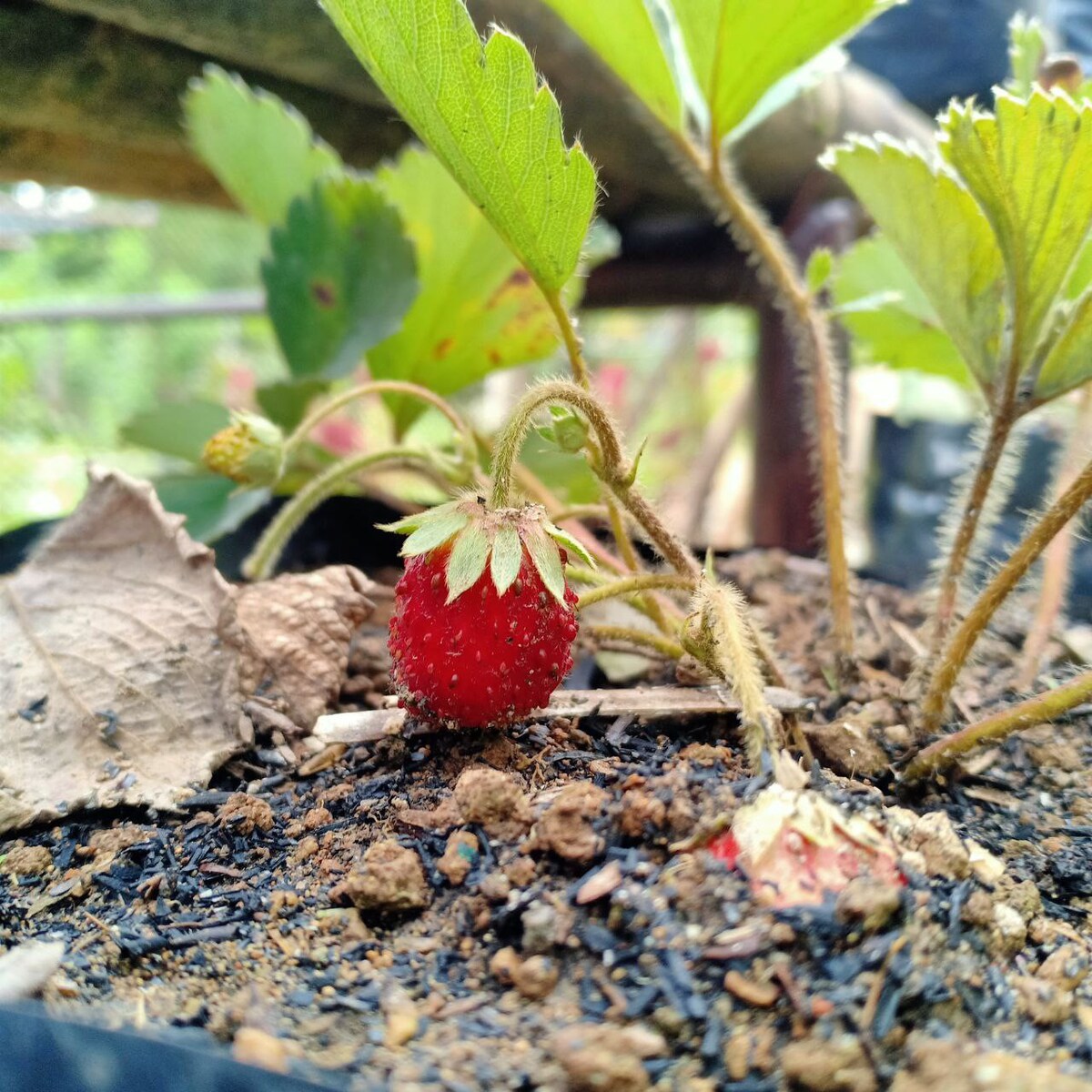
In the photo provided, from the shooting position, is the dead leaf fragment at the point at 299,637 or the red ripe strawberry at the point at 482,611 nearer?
the red ripe strawberry at the point at 482,611

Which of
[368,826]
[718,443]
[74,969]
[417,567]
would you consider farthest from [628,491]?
[718,443]

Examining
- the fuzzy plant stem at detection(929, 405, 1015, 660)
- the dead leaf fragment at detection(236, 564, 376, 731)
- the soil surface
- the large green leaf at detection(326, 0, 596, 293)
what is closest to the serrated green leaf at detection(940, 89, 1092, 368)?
the fuzzy plant stem at detection(929, 405, 1015, 660)

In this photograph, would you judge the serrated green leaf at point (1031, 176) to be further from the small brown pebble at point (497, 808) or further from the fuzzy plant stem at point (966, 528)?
the small brown pebble at point (497, 808)

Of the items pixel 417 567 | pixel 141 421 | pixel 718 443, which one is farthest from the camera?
pixel 718 443

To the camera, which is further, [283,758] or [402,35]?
[283,758]

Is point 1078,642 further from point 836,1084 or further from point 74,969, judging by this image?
point 74,969

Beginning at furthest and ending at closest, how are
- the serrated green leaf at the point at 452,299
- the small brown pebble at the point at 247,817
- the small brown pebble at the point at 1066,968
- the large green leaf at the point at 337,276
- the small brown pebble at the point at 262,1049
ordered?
the serrated green leaf at the point at 452,299, the large green leaf at the point at 337,276, the small brown pebble at the point at 247,817, the small brown pebble at the point at 1066,968, the small brown pebble at the point at 262,1049

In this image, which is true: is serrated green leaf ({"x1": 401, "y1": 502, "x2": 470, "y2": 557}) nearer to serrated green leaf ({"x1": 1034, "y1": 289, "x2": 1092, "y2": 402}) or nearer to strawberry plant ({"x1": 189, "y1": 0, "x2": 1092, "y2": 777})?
strawberry plant ({"x1": 189, "y1": 0, "x2": 1092, "y2": 777})

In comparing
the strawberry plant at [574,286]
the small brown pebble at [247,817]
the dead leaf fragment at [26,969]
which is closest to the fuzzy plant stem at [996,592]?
the strawberry plant at [574,286]
